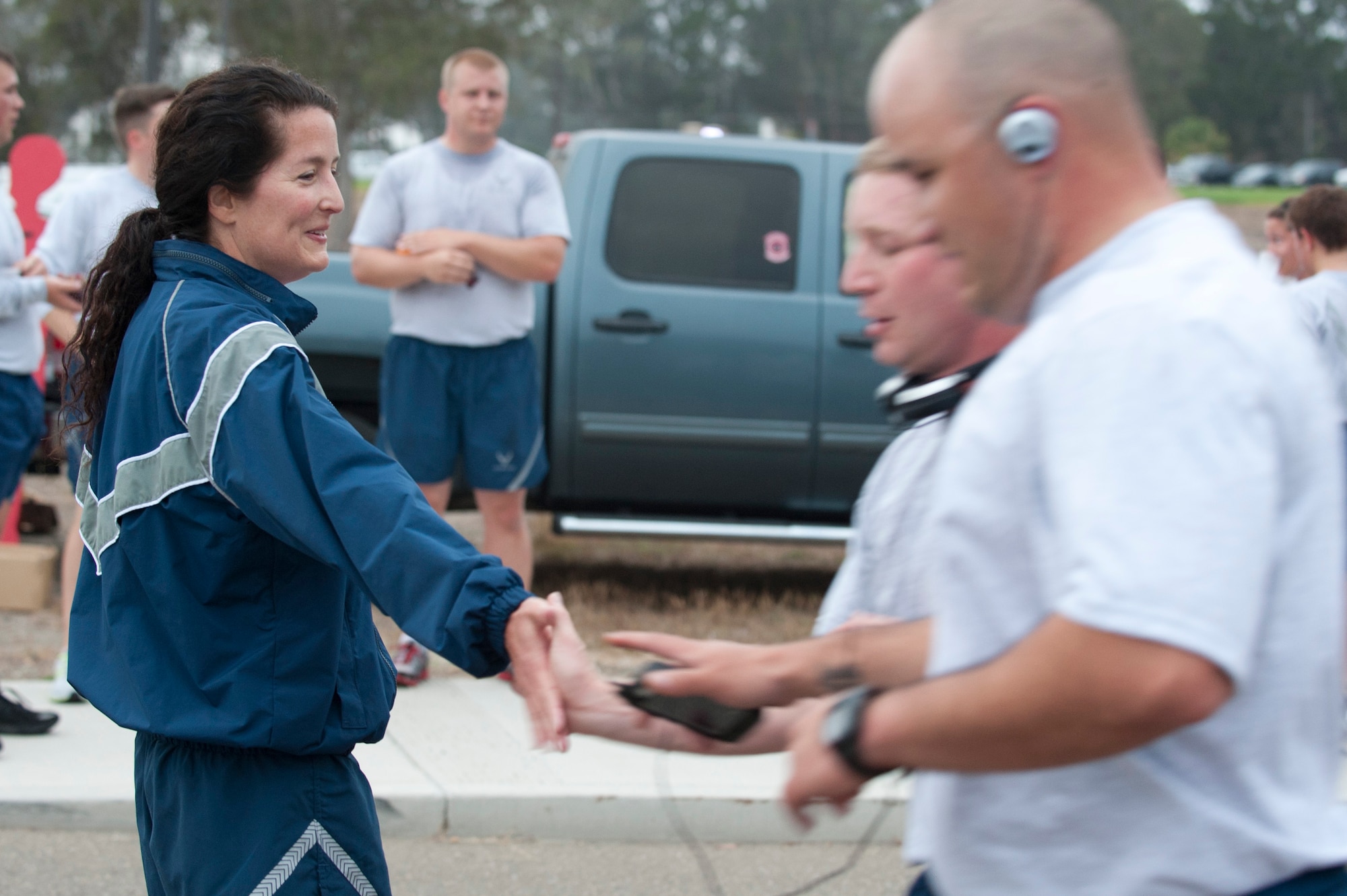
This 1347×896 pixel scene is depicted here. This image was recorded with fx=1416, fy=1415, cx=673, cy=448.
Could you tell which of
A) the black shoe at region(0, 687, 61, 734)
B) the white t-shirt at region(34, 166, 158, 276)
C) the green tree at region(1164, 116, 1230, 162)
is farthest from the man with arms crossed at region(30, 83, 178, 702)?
the green tree at region(1164, 116, 1230, 162)

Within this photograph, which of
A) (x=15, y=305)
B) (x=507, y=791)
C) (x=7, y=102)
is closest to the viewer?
(x=507, y=791)

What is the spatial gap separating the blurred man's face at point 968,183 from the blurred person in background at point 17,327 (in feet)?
15.4

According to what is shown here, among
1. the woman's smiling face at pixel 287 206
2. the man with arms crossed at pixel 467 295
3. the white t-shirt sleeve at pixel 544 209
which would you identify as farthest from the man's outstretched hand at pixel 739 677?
the white t-shirt sleeve at pixel 544 209

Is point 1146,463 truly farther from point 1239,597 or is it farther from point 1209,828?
point 1209,828

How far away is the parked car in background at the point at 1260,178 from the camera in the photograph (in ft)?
222

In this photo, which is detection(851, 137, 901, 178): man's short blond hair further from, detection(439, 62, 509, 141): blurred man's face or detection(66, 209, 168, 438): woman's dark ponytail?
detection(439, 62, 509, 141): blurred man's face

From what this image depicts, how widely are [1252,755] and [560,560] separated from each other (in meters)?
6.90

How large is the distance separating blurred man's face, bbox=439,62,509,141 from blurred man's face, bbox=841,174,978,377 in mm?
3986

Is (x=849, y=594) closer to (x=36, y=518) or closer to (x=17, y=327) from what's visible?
(x=17, y=327)

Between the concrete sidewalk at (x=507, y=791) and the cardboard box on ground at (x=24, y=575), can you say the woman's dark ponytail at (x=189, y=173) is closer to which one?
the concrete sidewalk at (x=507, y=791)

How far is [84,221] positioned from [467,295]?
146 centimetres

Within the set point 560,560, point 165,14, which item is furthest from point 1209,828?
point 165,14

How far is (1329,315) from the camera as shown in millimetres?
4992

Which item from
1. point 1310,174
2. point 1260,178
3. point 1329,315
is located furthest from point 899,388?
point 1260,178
